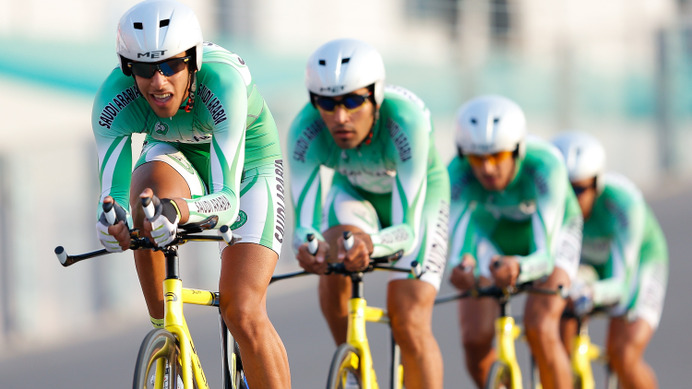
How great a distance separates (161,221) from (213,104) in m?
0.62

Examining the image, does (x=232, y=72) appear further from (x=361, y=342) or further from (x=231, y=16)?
(x=231, y=16)

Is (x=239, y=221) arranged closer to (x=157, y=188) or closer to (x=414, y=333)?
(x=157, y=188)

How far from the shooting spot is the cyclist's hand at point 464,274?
A: 627cm

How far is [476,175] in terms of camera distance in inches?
267

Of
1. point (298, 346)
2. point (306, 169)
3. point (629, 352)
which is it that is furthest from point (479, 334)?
point (298, 346)

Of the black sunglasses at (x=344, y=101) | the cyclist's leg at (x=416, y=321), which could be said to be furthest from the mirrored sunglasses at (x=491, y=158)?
the black sunglasses at (x=344, y=101)

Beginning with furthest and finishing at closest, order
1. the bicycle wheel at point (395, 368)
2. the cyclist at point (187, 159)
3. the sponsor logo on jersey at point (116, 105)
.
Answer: the bicycle wheel at point (395, 368) → the sponsor logo on jersey at point (116, 105) → the cyclist at point (187, 159)

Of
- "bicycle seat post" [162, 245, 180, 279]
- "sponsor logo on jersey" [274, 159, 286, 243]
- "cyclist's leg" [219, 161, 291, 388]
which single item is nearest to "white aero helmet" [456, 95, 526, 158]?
"sponsor logo on jersey" [274, 159, 286, 243]

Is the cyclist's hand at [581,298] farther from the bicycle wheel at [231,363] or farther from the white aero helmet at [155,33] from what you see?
the white aero helmet at [155,33]

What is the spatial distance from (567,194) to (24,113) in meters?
7.59

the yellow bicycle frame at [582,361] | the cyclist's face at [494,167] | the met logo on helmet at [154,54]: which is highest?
the met logo on helmet at [154,54]

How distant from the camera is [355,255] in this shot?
5.16 metres

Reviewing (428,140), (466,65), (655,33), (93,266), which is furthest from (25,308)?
(655,33)

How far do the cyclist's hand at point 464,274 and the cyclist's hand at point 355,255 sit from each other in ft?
3.84
